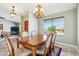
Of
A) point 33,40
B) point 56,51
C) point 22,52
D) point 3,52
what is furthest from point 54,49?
point 3,52

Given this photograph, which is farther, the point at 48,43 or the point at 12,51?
the point at 48,43

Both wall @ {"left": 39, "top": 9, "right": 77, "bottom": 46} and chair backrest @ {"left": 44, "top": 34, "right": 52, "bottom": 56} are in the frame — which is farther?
chair backrest @ {"left": 44, "top": 34, "right": 52, "bottom": 56}

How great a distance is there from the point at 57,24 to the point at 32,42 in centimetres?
42

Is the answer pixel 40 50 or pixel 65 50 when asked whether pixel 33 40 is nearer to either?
pixel 40 50

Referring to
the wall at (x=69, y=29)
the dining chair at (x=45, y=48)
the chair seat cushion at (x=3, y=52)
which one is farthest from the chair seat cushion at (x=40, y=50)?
the chair seat cushion at (x=3, y=52)

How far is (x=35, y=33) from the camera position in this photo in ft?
4.27

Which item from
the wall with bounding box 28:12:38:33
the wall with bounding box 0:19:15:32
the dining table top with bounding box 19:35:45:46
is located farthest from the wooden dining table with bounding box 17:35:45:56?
the wall with bounding box 0:19:15:32

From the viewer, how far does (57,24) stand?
1.29m

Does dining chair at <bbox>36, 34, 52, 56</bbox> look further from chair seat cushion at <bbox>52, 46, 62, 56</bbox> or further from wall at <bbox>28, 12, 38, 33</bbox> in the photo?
wall at <bbox>28, 12, 38, 33</bbox>

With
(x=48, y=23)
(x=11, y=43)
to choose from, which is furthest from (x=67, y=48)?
(x=11, y=43)

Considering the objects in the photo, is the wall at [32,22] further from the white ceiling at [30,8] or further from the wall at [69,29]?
the wall at [69,29]

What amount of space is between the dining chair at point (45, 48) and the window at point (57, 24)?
0.13 m

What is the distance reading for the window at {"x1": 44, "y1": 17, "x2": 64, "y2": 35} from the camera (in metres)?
1.25

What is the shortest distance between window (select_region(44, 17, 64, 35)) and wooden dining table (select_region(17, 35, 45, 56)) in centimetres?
17
